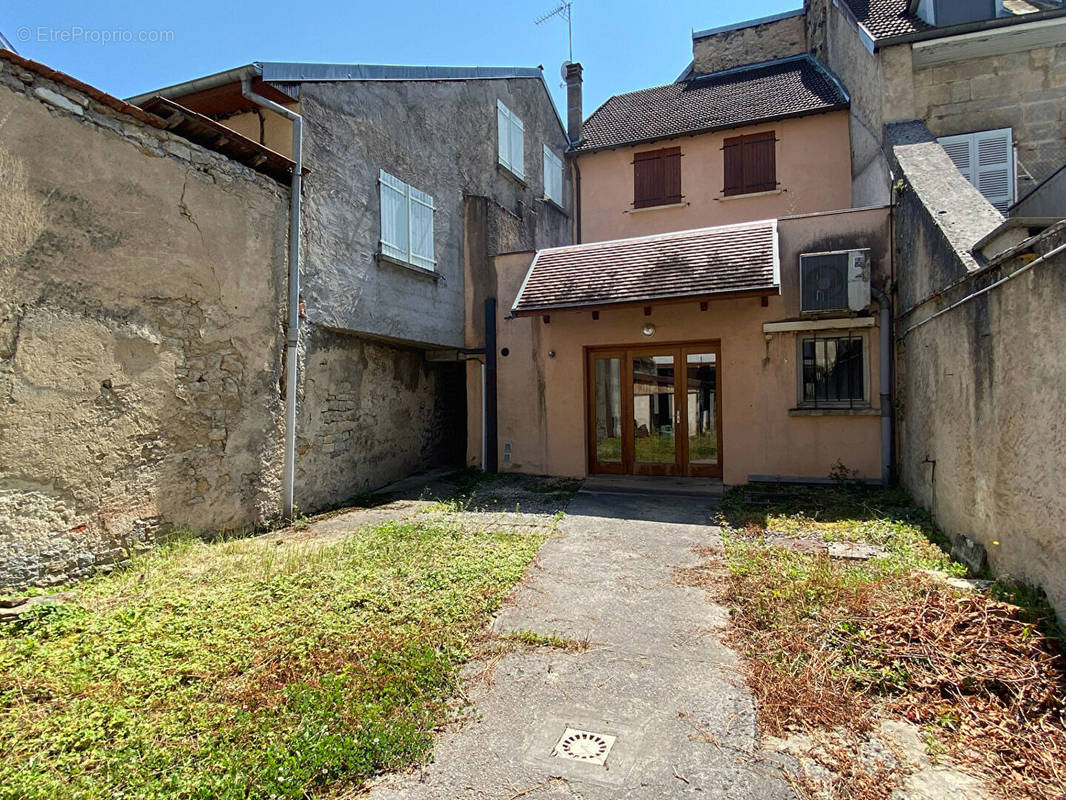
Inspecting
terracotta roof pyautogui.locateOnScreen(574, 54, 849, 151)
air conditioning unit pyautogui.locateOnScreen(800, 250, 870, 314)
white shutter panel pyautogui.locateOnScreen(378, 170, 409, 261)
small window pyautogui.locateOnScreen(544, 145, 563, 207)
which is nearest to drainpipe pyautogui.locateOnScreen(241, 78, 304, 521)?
white shutter panel pyautogui.locateOnScreen(378, 170, 409, 261)

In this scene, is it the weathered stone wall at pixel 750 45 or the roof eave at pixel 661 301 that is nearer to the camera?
the roof eave at pixel 661 301

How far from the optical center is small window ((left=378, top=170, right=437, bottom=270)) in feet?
29.5

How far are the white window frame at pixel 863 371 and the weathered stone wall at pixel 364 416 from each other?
22.3 feet

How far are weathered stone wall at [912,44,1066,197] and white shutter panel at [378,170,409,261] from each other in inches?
363

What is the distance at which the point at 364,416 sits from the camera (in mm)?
9195

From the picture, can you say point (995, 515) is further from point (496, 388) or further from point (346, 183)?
point (346, 183)

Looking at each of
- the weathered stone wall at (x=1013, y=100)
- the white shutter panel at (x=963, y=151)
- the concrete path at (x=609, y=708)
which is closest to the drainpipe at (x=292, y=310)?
the concrete path at (x=609, y=708)

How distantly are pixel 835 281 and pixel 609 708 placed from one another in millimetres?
7557

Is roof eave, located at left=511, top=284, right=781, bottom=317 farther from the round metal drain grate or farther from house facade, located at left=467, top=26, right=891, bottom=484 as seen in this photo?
the round metal drain grate

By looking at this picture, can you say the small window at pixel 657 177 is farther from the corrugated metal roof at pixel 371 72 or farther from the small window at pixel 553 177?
the corrugated metal roof at pixel 371 72

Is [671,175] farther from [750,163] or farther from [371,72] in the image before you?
[371,72]

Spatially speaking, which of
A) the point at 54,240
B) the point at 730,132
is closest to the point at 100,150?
the point at 54,240

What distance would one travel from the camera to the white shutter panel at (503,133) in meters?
11.9

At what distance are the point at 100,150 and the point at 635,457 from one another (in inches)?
330
